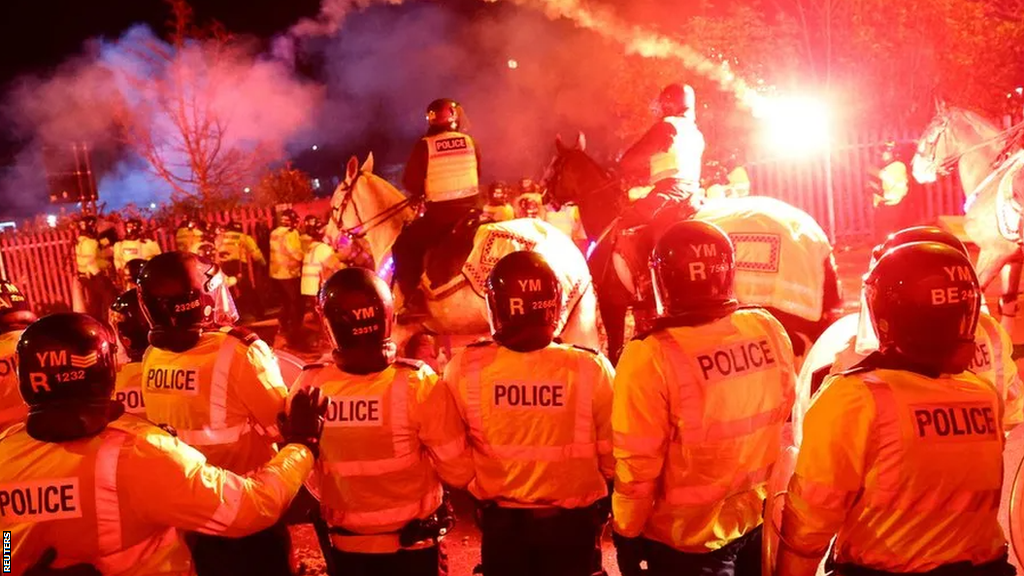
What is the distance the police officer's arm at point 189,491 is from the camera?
9.29 feet

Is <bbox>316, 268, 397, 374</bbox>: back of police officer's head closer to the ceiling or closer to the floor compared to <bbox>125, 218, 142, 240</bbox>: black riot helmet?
closer to the floor

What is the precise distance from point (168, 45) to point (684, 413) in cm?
2614

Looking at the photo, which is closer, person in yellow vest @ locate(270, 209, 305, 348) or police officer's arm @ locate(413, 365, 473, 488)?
police officer's arm @ locate(413, 365, 473, 488)

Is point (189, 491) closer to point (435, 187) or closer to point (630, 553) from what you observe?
point (630, 553)

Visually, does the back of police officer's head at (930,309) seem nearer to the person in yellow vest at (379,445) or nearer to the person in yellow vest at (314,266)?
the person in yellow vest at (379,445)

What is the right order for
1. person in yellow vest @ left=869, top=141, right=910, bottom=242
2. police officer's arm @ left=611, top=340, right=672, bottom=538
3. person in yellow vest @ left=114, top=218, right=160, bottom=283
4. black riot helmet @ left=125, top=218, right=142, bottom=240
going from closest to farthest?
police officer's arm @ left=611, top=340, right=672, bottom=538
person in yellow vest @ left=114, top=218, right=160, bottom=283
black riot helmet @ left=125, top=218, right=142, bottom=240
person in yellow vest @ left=869, top=141, right=910, bottom=242

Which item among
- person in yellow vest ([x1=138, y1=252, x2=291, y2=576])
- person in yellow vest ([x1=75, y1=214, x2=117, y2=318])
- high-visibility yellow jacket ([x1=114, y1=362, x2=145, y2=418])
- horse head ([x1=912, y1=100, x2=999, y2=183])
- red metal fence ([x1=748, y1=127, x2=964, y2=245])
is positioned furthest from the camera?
red metal fence ([x1=748, y1=127, x2=964, y2=245])

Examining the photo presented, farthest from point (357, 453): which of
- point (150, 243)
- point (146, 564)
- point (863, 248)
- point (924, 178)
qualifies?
point (863, 248)

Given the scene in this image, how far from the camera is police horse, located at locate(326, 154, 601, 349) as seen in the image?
22.8 feet

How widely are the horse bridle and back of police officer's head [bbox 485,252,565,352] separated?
5297mm

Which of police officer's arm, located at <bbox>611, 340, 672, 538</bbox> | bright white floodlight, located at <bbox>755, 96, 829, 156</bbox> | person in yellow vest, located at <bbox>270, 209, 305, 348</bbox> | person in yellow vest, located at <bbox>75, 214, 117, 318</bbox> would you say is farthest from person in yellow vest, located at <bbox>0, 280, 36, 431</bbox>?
bright white floodlight, located at <bbox>755, 96, 829, 156</bbox>

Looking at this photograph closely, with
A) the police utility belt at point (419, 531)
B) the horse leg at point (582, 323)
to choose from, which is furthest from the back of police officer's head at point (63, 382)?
the horse leg at point (582, 323)

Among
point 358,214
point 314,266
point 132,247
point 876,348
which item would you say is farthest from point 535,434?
point 132,247

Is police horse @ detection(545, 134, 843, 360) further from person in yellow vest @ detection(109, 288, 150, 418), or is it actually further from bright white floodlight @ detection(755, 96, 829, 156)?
bright white floodlight @ detection(755, 96, 829, 156)
